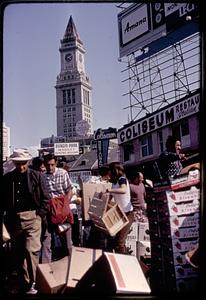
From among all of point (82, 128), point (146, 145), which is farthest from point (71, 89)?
point (82, 128)

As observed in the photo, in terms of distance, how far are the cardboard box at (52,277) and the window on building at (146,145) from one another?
2364 cm

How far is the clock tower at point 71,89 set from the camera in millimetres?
164750

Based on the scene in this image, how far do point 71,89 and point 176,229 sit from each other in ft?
539

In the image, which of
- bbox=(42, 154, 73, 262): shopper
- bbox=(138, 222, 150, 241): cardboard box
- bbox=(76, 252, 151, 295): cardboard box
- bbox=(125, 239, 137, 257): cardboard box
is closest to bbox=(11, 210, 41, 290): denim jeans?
bbox=(42, 154, 73, 262): shopper

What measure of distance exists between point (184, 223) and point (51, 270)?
1.49 m

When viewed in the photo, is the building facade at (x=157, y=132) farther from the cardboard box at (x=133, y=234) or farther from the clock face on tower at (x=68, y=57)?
the clock face on tower at (x=68, y=57)

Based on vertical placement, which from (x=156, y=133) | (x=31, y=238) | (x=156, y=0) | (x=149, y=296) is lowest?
(x=149, y=296)

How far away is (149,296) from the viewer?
3316 mm

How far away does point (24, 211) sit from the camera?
4.74 m

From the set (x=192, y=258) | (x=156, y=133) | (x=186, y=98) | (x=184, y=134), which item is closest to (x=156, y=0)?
(x=192, y=258)

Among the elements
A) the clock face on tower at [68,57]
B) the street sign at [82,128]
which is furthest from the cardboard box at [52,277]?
the clock face on tower at [68,57]

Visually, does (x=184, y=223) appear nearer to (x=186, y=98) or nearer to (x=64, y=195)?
(x=64, y=195)

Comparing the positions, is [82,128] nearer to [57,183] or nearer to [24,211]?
[57,183]

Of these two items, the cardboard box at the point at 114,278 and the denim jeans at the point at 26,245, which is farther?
the denim jeans at the point at 26,245
